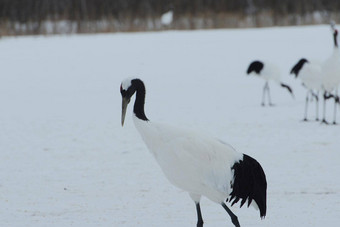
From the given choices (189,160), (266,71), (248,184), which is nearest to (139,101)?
(189,160)

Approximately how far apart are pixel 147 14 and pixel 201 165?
801 inches

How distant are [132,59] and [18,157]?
9990mm

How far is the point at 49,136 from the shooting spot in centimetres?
995

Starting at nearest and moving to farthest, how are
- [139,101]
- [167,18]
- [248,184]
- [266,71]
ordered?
[248,184], [139,101], [266,71], [167,18]

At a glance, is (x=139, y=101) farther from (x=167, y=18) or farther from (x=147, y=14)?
(x=147, y=14)

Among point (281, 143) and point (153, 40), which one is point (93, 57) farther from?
point (281, 143)

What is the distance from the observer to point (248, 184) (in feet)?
15.6

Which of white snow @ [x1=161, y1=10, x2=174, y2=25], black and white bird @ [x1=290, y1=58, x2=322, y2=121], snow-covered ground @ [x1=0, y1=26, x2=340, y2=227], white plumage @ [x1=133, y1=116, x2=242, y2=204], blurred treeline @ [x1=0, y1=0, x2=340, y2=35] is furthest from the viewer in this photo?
white snow @ [x1=161, y1=10, x2=174, y2=25]

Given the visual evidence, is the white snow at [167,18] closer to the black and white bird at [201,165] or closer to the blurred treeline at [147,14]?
the blurred treeline at [147,14]

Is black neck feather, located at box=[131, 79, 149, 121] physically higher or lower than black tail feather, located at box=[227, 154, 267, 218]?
higher

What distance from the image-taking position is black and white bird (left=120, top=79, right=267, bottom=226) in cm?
464

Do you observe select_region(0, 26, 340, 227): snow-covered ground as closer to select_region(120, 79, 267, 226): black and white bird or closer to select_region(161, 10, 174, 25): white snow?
select_region(120, 79, 267, 226): black and white bird

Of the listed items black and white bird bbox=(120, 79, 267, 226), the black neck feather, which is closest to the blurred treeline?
the black neck feather

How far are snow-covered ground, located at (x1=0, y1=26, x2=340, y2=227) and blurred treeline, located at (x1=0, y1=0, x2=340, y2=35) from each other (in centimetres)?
183
